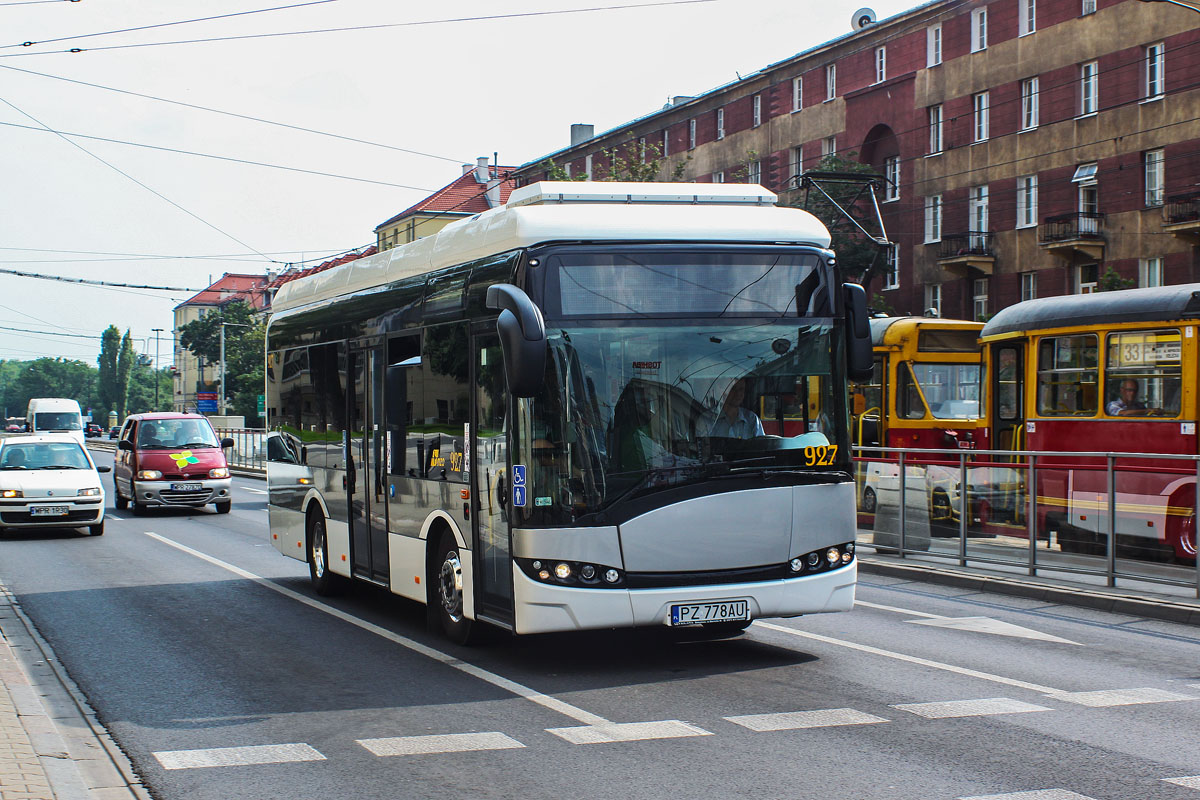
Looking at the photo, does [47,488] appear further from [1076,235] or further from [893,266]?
[893,266]

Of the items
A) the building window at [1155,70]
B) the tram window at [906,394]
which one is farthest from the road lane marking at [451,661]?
the building window at [1155,70]

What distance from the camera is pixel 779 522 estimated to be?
910cm

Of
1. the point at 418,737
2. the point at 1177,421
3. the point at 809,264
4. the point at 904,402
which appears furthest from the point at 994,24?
the point at 418,737

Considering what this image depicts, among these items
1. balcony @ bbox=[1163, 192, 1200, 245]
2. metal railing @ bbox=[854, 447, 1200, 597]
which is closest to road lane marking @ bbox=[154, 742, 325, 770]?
metal railing @ bbox=[854, 447, 1200, 597]

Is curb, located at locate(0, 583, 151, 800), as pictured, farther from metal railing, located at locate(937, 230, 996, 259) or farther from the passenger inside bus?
metal railing, located at locate(937, 230, 996, 259)

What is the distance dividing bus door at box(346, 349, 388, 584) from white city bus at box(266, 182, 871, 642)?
4.44 ft

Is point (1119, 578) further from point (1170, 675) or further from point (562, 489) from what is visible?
point (562, 489)

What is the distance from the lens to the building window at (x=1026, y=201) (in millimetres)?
44344

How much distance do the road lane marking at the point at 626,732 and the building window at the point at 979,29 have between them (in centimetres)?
4224

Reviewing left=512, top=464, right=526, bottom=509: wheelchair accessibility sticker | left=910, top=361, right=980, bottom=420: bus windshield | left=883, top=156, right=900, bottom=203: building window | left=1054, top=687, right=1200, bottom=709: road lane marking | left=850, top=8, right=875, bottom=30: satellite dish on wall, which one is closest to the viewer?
left=1054, top=687, right=1200, bottom=709: road lane marking

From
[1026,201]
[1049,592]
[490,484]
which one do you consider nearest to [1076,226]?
[1026,201]

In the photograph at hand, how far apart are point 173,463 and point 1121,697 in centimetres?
2254

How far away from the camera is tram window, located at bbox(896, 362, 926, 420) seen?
22406 mm

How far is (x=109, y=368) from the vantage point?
6732 inches
